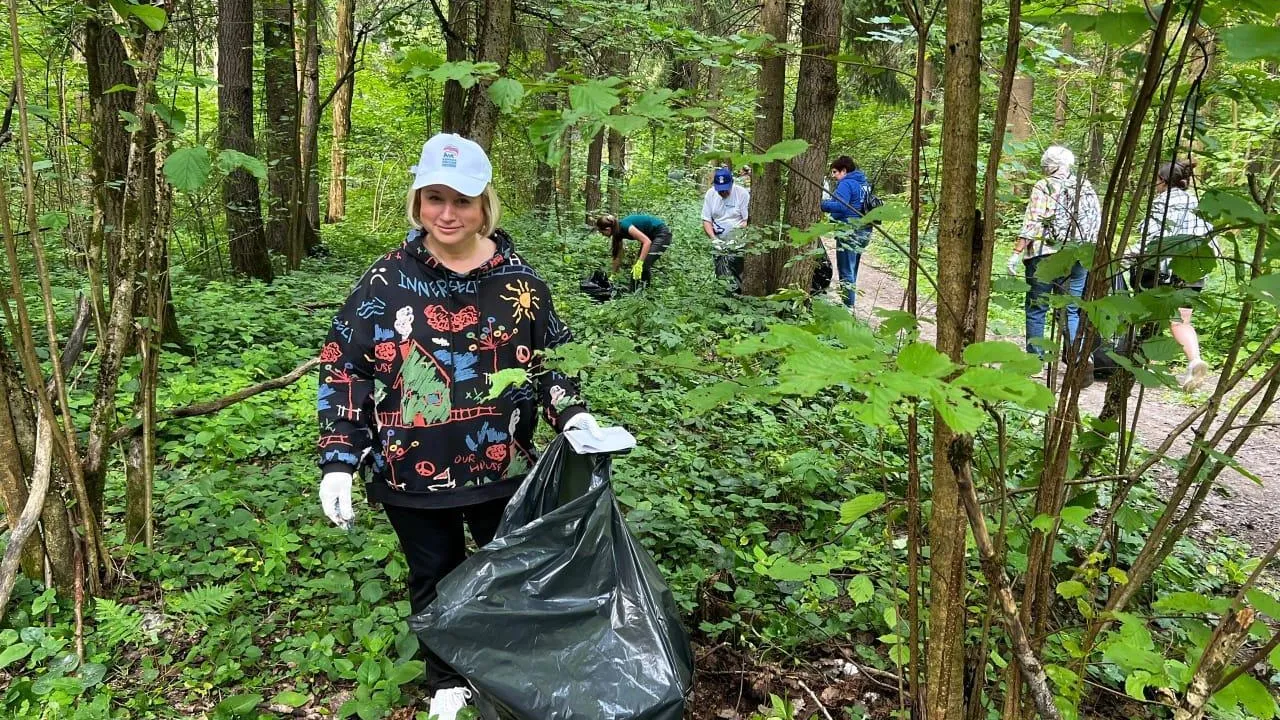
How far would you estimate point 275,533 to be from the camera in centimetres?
274

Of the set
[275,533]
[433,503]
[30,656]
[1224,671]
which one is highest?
[1224,671]

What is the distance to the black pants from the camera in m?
2.10

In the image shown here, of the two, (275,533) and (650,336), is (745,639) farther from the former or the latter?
(650,336)

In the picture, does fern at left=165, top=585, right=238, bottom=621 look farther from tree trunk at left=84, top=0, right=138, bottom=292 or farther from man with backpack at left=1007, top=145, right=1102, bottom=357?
man with backpack at left=1007, top=145, right=1102, bottom=357

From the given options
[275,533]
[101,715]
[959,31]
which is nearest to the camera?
[959,31]

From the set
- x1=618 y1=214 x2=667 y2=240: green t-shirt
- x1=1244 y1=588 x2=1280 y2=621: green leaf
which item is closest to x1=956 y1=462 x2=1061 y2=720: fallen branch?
x1=1244 y1=588 x2=1280 y2=621: green leaf

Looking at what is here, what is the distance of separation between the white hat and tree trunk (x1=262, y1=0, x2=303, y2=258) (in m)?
6.09

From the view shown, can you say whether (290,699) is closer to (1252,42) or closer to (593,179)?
(1252,42)

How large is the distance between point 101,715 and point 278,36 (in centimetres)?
721

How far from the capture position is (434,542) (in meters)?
2.14

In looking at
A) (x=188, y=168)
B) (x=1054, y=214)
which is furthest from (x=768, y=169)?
(x=188, y=168)

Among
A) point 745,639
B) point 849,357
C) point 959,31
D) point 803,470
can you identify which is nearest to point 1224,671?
point 849,357

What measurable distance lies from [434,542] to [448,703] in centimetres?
44

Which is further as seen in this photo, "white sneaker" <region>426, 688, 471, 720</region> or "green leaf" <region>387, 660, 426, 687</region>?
"green leaf" <region>387, 660, 426, 687</region>
